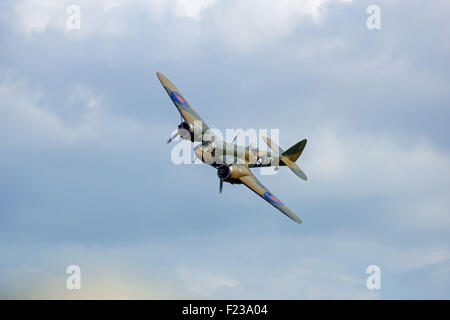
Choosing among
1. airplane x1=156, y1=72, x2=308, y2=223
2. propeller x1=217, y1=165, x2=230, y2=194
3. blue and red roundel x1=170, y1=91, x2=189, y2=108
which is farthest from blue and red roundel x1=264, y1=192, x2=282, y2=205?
blue and red roundel x1=170, y1=91, x2=189, y2=108

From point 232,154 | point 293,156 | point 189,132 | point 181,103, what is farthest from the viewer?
Result: point 181,103

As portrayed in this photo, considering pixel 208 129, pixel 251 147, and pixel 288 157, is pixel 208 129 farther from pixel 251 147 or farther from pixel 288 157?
pixel 288 157

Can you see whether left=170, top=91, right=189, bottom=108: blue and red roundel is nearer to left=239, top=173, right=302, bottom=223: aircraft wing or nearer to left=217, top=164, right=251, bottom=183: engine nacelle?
left=217, top=164, right=251, bottom=183: engine nacelle

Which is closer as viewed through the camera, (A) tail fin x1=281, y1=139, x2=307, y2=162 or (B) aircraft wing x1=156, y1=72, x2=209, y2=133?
(B) aircraft wing x1=156, y1=72, x2=209, y2=133

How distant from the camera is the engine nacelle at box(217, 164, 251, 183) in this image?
2276 inches

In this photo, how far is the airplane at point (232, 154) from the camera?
192 feet

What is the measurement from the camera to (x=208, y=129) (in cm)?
6406

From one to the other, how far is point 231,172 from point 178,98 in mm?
13907

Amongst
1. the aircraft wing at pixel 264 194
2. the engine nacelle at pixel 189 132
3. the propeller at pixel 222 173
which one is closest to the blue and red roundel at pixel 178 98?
the engine nacelle at pixel 189 132

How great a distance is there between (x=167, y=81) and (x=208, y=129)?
903 cm

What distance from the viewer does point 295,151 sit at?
218 ft

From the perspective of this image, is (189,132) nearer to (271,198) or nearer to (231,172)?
(231,172)

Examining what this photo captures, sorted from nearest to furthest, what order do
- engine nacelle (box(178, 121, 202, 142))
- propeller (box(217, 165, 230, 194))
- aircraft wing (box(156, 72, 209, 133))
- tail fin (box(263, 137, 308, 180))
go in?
propeller (box(217, 165, 230, 194)) < engine nacelle (box(178, 121, 202, 142)) < aircraft wing (box(156, 72, 209, 133)) < tail fin (box(263, 137, 308, 180))

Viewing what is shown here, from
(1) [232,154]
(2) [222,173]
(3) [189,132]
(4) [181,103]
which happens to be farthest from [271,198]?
(4) [181,103]
